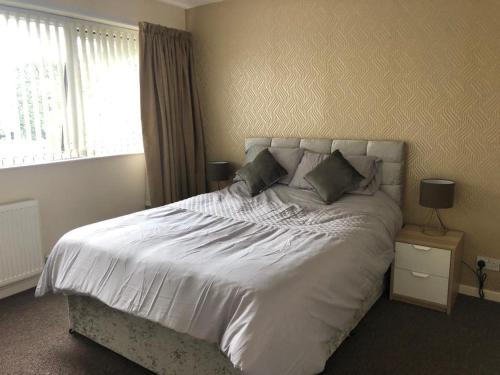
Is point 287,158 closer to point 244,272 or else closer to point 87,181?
point 87,181

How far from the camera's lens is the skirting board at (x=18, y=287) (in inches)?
130

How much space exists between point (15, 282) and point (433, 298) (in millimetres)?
3327

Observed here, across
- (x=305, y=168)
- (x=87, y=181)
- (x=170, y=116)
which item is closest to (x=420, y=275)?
(x=305, y=168)

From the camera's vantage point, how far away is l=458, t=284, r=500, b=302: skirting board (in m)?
3.22

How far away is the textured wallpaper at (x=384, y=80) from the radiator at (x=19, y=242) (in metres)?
2.18

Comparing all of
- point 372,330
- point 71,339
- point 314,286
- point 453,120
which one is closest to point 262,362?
point 314,286

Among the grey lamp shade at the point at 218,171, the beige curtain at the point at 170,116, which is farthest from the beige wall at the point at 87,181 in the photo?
the grey lamp shade at the point at 218,171

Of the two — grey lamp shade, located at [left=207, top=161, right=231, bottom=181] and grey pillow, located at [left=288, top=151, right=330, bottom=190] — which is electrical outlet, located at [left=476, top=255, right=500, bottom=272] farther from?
grey lamp shade, located at [left=207, top=161, right=231, bottom=181]

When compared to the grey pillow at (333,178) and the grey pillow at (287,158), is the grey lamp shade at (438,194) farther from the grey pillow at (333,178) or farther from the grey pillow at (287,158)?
the grey pillow at (287,158)

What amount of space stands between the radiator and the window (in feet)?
1.35

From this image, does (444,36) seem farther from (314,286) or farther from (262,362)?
(262,362)

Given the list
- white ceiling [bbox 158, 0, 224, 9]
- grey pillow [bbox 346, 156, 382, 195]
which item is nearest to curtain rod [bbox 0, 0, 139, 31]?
white ceiling [bbox 158, 0, 224, 9]

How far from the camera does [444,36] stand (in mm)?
3205

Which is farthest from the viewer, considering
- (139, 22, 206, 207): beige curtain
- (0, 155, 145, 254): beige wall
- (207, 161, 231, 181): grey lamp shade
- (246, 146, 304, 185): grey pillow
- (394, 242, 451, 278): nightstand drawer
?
(207, 161, 231, 181): grey lamp shade
